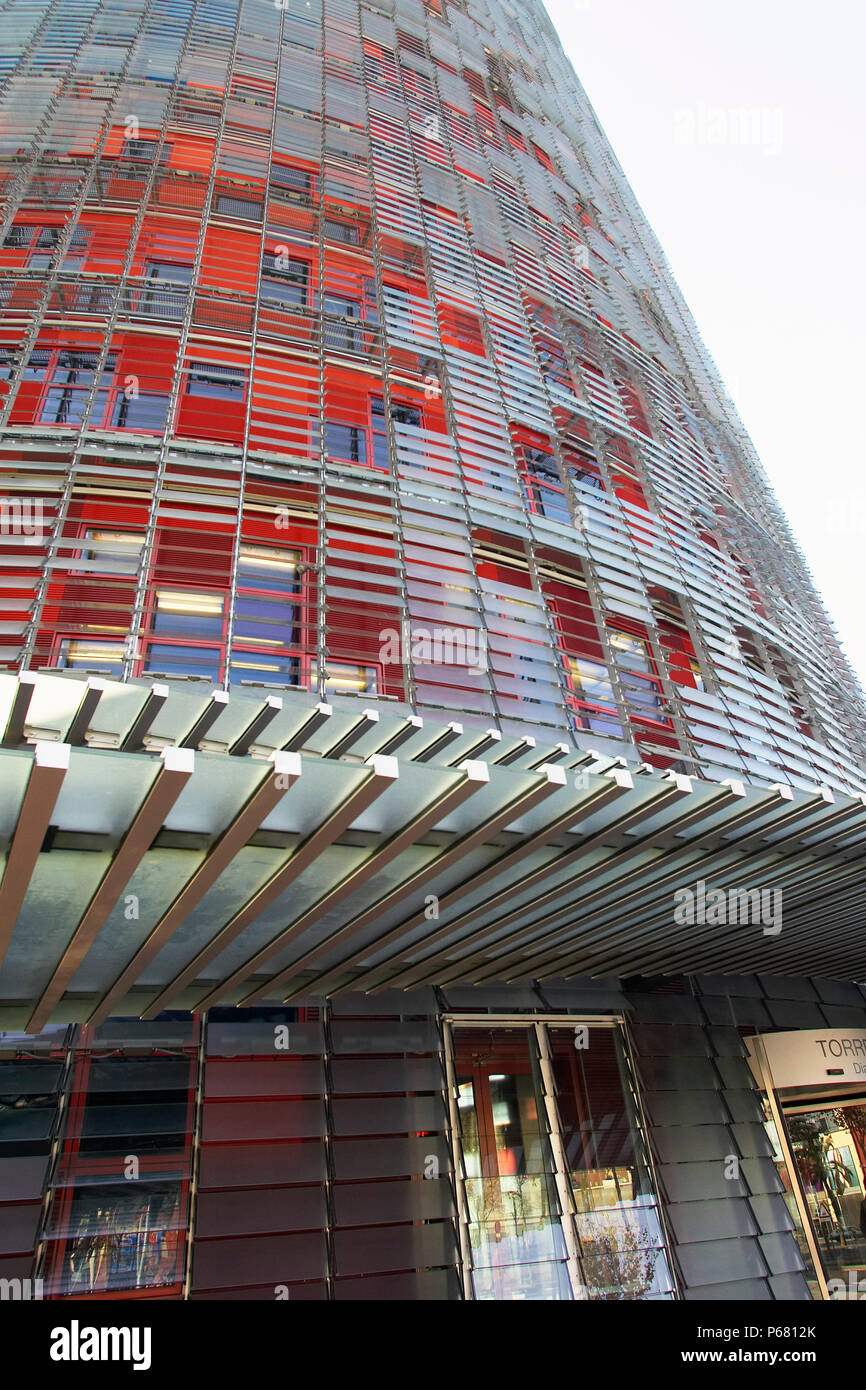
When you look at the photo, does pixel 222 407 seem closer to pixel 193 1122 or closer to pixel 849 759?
pixel 193 1122

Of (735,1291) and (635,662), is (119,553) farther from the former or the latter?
(735,1291)

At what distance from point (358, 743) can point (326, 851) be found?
80 centimetres

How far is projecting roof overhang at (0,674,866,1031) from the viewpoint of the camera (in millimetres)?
3840

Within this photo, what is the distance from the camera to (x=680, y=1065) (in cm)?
886

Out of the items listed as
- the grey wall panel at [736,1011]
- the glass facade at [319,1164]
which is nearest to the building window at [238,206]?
the glass facade at [319,1164]

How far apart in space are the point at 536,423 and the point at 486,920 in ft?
21.4

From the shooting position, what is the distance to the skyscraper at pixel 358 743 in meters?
4.74

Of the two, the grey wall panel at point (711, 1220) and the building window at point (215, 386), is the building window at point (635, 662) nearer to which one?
the grey wall panel at point (711, 1220)

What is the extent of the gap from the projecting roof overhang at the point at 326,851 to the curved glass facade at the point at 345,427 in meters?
1.46

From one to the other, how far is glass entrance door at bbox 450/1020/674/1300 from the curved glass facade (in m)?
3.05

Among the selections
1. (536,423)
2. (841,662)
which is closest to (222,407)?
(536,423)

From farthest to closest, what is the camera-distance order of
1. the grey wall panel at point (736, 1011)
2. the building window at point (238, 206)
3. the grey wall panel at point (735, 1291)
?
the building window at point (238, 206), the grey wall panel at point (736, 1011), the grey wall panel at point (735, 1291)

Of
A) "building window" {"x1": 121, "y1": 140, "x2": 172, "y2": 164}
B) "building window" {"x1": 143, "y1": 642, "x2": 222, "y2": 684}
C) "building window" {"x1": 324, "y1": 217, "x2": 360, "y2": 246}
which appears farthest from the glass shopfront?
"building window" {"x1": 121, "y1": 140, "x2": 172, "y2": 164}
